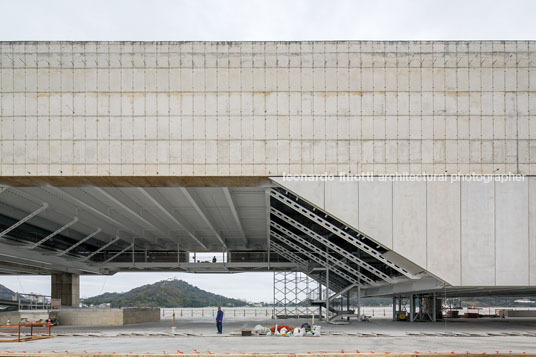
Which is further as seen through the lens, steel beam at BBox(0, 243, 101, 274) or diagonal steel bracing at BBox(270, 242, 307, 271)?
diagonal steel bracing at BBox(270, 242, 307, 271)

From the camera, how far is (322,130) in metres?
32.1

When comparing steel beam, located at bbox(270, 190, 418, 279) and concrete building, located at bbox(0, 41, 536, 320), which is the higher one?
concrete building, located at bbox(0, 41, 536, 320)

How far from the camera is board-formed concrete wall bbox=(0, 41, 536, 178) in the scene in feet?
104

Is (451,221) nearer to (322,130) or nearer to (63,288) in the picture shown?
(322,130)

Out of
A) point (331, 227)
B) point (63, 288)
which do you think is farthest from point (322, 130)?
point (63, 288)

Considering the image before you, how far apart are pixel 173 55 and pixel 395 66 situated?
489 inches

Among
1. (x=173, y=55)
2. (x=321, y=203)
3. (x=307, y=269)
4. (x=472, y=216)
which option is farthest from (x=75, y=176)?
(x=307, y=269)

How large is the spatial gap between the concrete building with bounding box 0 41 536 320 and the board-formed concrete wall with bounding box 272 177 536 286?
61 millimetres

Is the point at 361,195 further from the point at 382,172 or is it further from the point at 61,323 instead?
the point at 61,323

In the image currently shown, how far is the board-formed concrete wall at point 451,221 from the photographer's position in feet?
104

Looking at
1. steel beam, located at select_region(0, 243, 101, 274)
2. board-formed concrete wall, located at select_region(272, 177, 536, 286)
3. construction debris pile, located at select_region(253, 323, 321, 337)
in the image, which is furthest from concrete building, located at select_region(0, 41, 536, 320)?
steel beam, located at select_region(0, 243, 101, 274)

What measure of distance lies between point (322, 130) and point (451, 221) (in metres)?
8.67

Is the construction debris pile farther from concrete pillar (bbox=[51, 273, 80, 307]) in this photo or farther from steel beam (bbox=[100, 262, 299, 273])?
Answer: concrete pillar (bbox=[51, 273, 80, 307])

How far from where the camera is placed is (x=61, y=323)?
153ft
